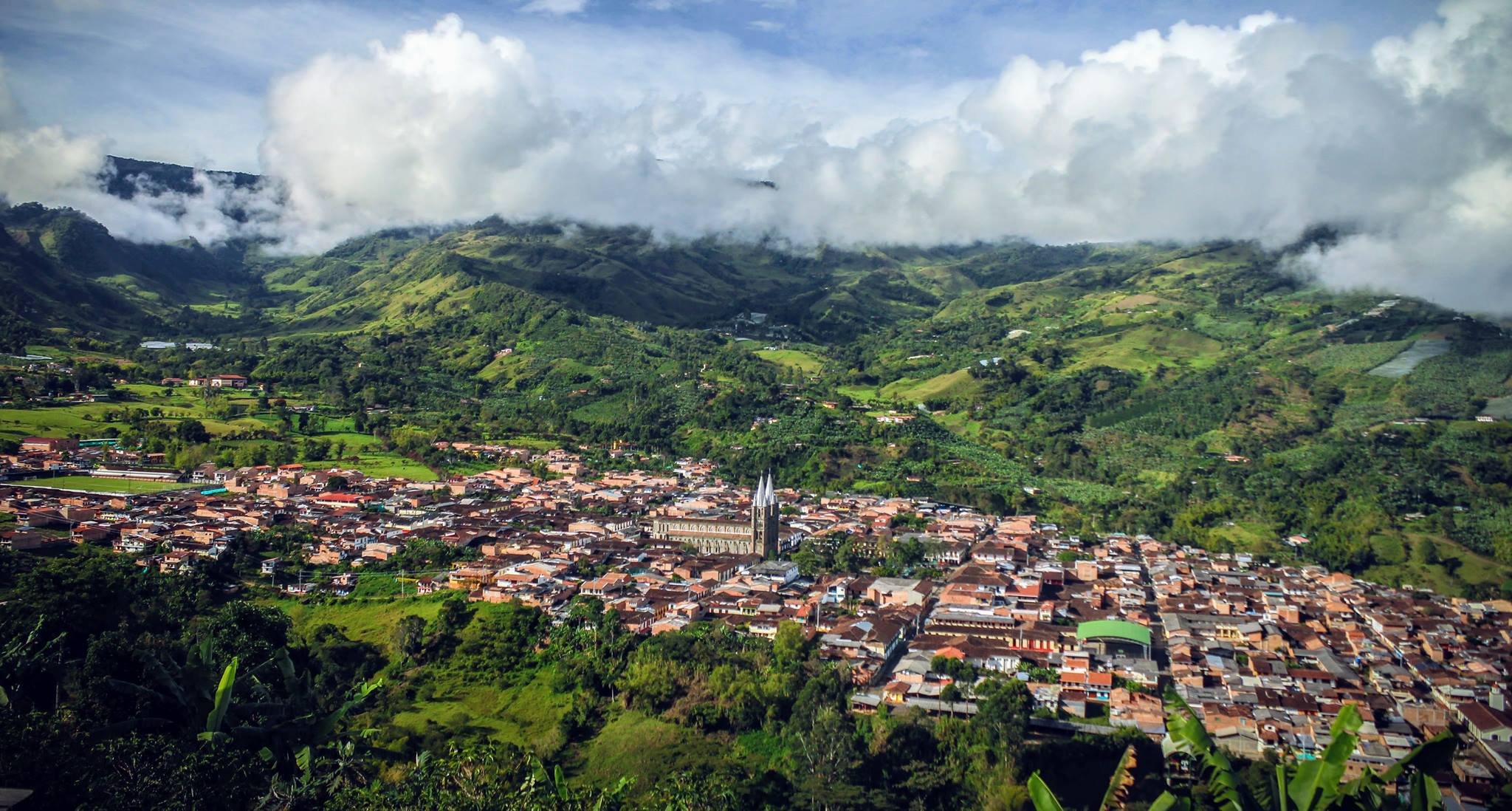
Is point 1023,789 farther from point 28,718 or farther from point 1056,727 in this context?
point 28,718

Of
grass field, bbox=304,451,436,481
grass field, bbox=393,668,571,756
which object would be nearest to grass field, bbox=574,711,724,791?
grass field, bbox=393,668,571,756

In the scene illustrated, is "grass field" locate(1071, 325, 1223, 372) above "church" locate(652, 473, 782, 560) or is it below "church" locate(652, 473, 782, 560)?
above

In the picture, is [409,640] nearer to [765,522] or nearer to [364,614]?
[364,614]

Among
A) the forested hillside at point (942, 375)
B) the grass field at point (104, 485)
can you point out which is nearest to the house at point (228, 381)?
the forested hillside at point (942, 375)

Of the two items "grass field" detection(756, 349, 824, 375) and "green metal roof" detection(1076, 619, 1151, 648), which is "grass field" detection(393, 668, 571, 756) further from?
"grass field" detection(756, 349, 824, 375)

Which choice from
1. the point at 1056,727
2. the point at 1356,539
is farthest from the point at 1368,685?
the point at 1356,539

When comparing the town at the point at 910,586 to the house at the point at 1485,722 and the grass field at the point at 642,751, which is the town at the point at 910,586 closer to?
the house at the point at 1485,722

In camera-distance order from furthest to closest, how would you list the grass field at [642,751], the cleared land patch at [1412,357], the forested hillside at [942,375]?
1. the cleared land patch at [1412,357]
2. the forested hillside at [942,375]
3. the grass field at [642,751]
